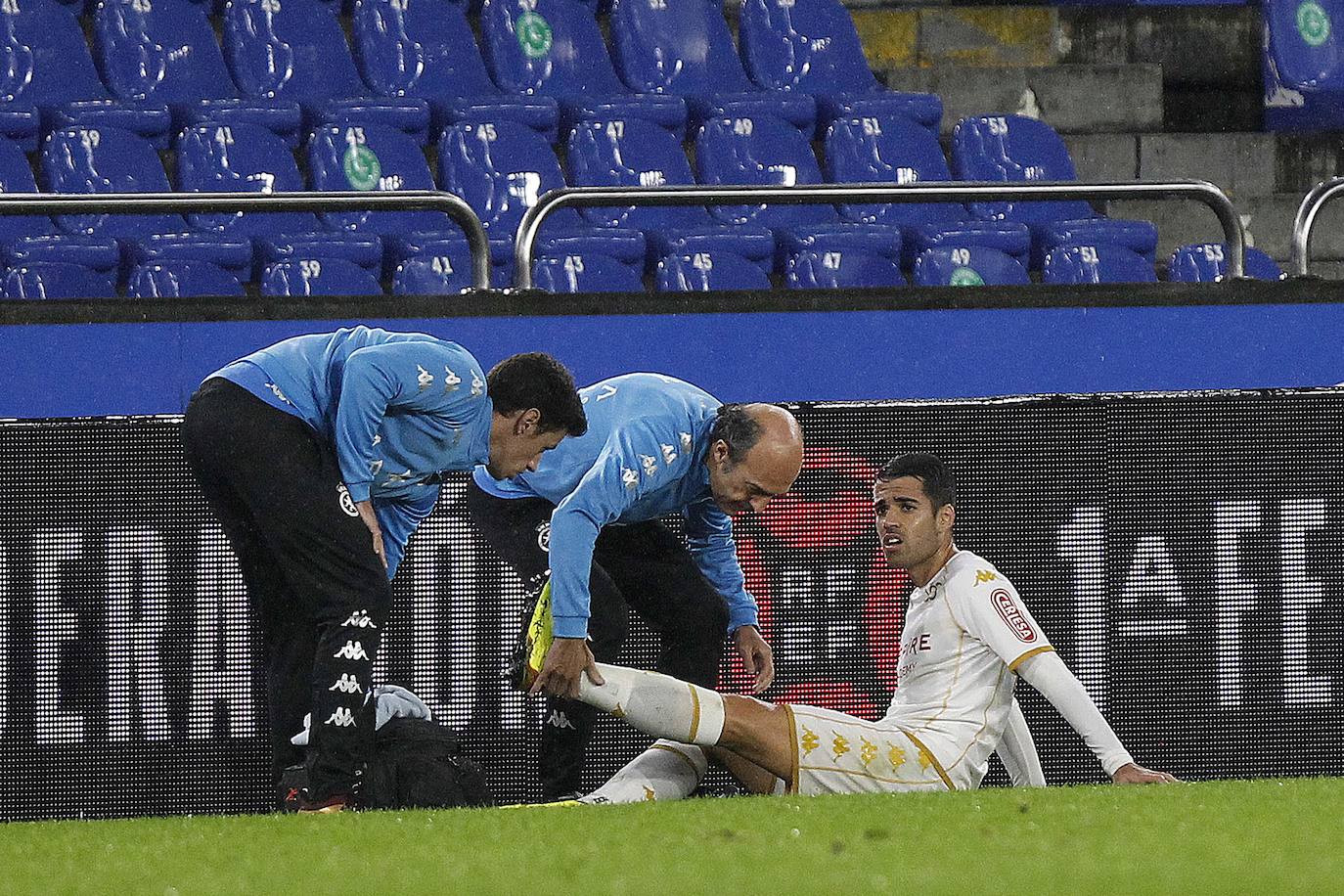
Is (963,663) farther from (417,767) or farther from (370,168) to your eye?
(370,168)

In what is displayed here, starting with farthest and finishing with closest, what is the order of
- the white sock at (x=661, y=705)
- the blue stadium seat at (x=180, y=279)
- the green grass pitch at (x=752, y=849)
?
the blue stadium seat at (x=180, y=279)
the white sock at (x=661, y=705)
the green grass pitch at (x=752, y=849)

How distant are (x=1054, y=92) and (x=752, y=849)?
8058 mm

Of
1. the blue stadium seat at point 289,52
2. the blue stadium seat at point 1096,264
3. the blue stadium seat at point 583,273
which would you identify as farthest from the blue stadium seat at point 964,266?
the blue stadium seat at point 289,52

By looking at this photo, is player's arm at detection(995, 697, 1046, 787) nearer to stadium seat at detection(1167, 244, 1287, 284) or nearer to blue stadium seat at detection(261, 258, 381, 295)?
blue stadium seat at detection(261, 258, 381, 295)

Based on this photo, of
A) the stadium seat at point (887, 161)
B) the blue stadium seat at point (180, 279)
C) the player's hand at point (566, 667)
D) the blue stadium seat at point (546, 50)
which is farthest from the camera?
the blue stadium seat at point (546, 50)

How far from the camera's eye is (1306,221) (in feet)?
19.8

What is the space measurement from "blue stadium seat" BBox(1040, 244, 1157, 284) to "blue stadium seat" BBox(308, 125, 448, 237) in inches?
110

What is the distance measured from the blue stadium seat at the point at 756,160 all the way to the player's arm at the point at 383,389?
4.72 metres

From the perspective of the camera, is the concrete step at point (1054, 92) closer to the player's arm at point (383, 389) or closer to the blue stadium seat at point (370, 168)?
the blue stadium seat at point (370, 168)

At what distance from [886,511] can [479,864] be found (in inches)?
87.4

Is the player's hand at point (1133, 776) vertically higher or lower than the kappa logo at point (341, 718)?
lower

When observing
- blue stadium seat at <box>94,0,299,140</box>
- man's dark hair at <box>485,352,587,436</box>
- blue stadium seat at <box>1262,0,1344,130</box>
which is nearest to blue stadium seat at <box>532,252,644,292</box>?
blue stadium seat at <box>94,0,299,140</box>

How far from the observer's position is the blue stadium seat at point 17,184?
27.5 ft

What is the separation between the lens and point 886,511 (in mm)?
5184
